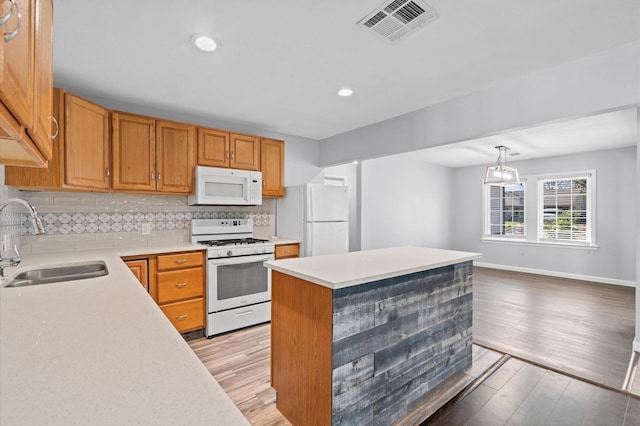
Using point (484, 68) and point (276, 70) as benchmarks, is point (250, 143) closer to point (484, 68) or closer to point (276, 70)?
point (276, 70)

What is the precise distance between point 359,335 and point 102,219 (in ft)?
9.36

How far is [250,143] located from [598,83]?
10.8 ft

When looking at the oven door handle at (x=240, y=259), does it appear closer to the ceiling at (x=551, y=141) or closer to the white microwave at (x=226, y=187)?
the white microwave at (x=226, y=187)

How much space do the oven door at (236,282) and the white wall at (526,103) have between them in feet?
6.78

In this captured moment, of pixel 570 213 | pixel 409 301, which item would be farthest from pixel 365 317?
pixel 570 213

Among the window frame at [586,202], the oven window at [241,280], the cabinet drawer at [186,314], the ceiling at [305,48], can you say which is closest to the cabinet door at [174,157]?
the ceiling at [305,48]

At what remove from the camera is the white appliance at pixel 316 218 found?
12.6 ft

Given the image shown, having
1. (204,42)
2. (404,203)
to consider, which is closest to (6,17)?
(204,42)

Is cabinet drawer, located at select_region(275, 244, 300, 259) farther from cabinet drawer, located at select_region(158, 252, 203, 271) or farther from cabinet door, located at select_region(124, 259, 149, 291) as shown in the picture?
cabinet door, located at select_region(124, 259, 149, 291)

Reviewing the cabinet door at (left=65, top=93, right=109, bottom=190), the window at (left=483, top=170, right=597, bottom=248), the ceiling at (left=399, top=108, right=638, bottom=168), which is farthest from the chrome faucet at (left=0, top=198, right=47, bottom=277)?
the window at (left=483, top=170, right=597, bottom=248)

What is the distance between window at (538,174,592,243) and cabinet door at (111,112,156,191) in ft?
23.1

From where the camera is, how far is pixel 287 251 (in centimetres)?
378

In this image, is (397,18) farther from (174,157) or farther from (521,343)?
(521,343)

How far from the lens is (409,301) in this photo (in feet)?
6.59
